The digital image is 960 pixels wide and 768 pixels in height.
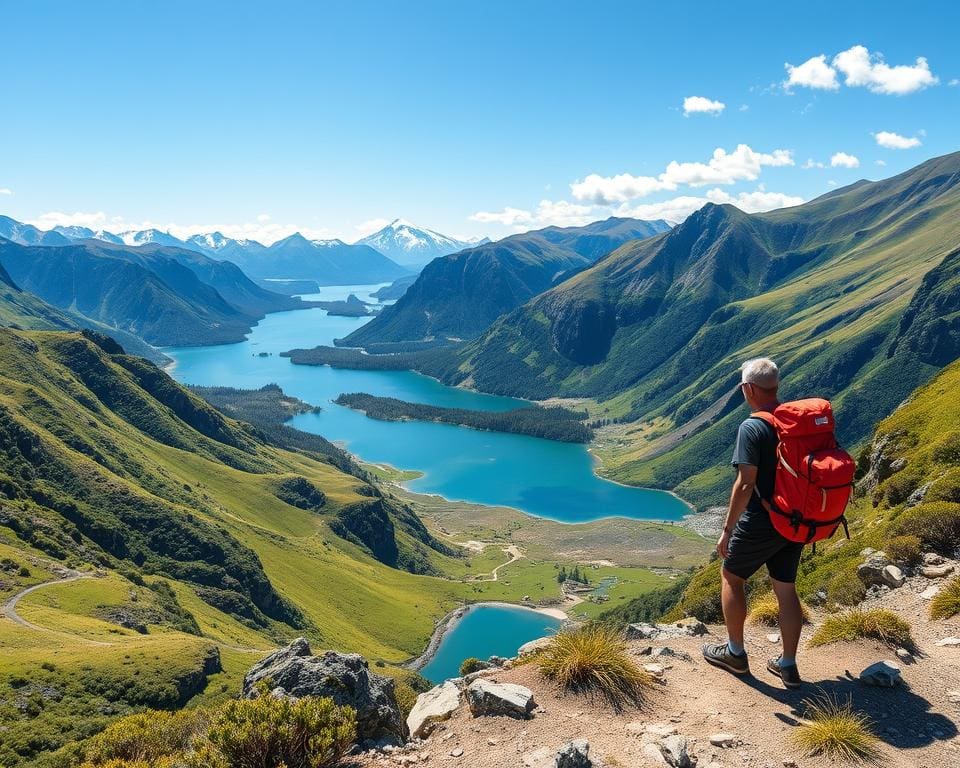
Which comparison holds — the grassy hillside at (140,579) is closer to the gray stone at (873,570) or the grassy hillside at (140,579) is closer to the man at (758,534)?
the man at (758,534)

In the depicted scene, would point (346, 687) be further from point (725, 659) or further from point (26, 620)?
point (26, 620)

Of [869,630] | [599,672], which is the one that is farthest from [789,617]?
[869,630]

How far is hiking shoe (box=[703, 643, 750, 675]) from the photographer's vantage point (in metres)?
12.4

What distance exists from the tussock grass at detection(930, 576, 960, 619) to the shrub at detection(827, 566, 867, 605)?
241 centimetres

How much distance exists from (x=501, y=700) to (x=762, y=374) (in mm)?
7971

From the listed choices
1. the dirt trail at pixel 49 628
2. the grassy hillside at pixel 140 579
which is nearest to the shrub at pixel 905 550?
the grassy hillside at pixel 140 579

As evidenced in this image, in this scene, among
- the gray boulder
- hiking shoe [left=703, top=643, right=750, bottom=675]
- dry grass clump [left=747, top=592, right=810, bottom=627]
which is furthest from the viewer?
dry grass clump [left=747, top=592, right=810, bottom=627]

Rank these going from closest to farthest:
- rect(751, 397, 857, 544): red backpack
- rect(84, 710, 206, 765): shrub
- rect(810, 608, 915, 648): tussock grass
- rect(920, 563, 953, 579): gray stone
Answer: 1. rect(751, 397, 857, 544): red backpack
2. rect(810, 608, 915, 648): tussock grass
3. rect(84, 710, 206, 765): shrub
4. rect(920, 563, 953, 579): gray stone

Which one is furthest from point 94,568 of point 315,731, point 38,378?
point 315,731

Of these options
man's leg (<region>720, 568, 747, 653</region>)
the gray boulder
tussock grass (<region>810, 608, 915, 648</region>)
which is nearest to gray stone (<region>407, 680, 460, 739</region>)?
the gray boulder

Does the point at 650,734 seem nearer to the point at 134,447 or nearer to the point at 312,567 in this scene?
the point at 312,567

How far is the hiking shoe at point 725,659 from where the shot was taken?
1244 cm

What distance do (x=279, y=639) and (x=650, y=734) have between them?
124179 millimetres

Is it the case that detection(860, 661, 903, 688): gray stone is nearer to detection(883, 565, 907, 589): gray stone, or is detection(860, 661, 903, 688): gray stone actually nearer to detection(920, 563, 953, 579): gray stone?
detection(883, 565, 907, 589): gray stone
